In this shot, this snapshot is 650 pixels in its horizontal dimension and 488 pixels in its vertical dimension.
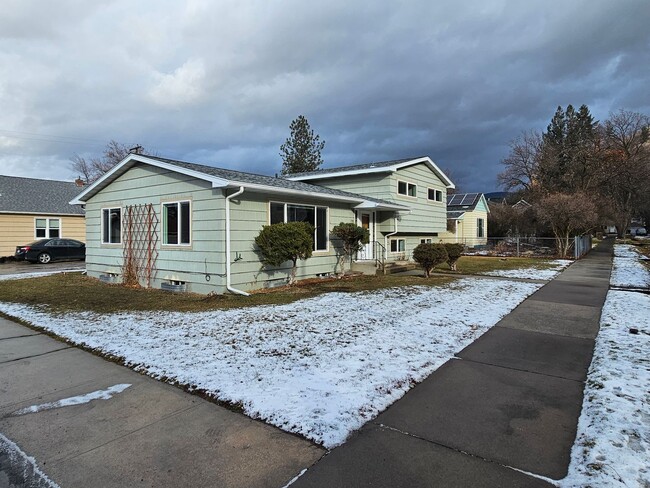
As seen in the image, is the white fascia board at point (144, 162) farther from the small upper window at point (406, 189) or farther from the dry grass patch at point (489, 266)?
the dry grass patch at point (489, 266)

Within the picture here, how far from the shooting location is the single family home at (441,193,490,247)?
31625mm

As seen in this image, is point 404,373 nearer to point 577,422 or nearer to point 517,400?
point 517,400

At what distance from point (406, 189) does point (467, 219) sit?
55.0 ft

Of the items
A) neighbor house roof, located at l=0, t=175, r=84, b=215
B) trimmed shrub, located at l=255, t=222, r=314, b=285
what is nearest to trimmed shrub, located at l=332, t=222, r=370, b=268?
trimmed shrub, located at l=255, t=222, r=314, b=285

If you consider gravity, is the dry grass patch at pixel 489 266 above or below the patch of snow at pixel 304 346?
above

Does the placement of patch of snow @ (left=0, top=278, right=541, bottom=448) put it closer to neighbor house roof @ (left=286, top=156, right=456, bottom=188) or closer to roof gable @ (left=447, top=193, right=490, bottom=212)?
neighbor house roof @ (left=286, top=156, right=456, bottom=188)

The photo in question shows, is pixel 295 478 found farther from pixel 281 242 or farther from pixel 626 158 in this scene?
pixel 626 158

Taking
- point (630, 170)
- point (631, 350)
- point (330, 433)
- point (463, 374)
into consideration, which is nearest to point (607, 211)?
point (630, 170)

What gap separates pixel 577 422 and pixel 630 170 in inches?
1542

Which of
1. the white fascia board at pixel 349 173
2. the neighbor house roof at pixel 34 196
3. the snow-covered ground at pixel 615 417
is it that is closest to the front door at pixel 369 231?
Answer: the white fascia board at pixel 349 173

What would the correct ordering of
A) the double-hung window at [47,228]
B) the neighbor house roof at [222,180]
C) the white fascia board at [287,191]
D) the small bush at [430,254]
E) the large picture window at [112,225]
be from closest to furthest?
the white fascia board at [287,191] → the neighbor house roof at [222,180] → the small bush at [430,254] → the large picture window at [112,225] → the double-hung window at [47,228]

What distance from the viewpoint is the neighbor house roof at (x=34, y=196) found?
22.2 m

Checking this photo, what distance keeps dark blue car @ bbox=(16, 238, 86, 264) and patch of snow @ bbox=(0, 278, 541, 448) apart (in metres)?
14.6

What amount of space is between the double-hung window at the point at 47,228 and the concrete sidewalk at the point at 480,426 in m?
26.0
